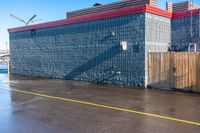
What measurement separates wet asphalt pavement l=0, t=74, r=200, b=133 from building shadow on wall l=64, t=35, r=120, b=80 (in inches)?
158

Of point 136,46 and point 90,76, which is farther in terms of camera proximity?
point 90,76

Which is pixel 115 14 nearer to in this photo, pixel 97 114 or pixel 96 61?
pixel 96 61

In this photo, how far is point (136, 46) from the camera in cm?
1296

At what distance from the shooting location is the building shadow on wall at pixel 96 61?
14.0m

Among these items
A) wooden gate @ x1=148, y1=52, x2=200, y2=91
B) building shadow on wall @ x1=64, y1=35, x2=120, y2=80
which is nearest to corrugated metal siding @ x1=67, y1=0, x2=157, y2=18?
building shadow on wall @ x1=64, y1=35, x2=120, y2=80

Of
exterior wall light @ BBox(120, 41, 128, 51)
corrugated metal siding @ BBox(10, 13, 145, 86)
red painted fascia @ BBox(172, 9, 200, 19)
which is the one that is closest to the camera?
red painted fascia @ BBox(172, 9, 200, 19)

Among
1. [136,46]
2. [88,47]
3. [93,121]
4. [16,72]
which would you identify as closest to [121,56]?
[136,46]

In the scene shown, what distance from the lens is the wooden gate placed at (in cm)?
1109

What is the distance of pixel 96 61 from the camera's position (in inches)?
592

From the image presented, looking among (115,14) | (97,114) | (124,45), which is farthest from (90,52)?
(97,114)

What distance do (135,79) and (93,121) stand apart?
688 centimetres

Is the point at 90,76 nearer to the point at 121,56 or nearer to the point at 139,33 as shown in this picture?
the point at 121,56

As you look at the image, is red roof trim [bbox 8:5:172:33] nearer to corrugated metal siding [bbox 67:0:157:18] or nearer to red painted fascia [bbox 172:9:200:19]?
red painted fascia [bbox 172:9:200:19]

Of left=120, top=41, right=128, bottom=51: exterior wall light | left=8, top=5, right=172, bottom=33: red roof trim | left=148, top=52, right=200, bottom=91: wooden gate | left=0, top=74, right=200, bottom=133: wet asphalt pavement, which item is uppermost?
left=8, top=5, right=172, bottom=33: red roof trim
